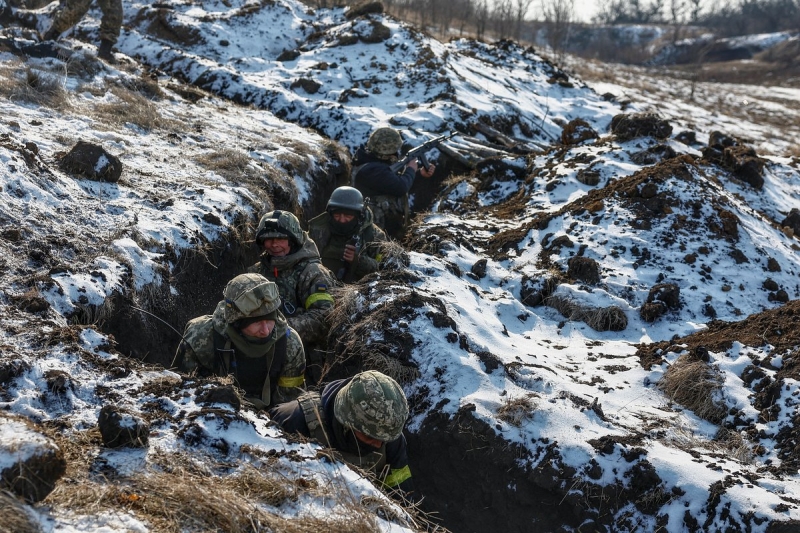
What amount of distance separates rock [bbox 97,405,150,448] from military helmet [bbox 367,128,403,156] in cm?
542

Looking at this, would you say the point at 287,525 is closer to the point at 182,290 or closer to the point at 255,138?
the point at 182,290

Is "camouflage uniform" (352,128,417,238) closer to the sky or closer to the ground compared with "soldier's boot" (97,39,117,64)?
closer to the ground

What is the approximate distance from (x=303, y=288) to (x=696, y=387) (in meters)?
3.19

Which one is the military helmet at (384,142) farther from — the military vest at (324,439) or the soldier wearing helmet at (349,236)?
the military vest at (324,439)

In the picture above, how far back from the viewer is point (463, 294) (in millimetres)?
6289

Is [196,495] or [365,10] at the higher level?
[365,10]

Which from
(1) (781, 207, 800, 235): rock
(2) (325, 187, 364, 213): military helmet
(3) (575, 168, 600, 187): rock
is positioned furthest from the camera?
(3) (575, 168, 600, 187): rock

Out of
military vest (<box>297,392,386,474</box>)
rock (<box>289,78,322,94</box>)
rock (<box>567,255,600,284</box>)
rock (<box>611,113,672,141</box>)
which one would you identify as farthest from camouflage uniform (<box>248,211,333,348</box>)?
rock (<box>289,78,322,94</box>)

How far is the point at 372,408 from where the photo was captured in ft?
12.1

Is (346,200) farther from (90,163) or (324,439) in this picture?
(324,439)

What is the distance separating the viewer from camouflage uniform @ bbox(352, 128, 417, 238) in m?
7.89

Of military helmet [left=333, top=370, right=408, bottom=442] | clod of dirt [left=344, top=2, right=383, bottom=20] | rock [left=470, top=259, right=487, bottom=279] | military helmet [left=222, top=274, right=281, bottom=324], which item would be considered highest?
clod of dirt [left=344, top=2, right=383, bottom=20]

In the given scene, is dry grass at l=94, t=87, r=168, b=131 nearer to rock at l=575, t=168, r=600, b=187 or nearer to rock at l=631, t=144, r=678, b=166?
rock at l=575, t=168, r=600, b=187

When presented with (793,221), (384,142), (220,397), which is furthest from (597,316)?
(793,221)
